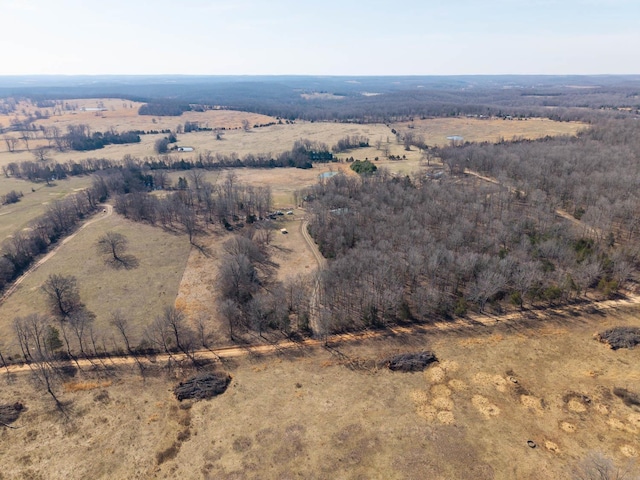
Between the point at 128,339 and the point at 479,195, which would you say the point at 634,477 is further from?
the point at 479,195

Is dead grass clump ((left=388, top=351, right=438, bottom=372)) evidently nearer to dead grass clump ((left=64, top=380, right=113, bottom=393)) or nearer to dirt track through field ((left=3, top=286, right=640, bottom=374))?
dirt track through field ((left=3, top=286, right=640, bottom=374))

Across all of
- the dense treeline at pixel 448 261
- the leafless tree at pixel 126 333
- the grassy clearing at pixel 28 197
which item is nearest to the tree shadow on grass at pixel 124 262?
the leafless tree at pixel 126 333

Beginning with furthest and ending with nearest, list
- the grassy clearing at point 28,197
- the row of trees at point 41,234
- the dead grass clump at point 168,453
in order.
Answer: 1. the grassy clearing at point 28,197
2. the row of trees at point 41,234
3. the dead grass clump at point 168,453

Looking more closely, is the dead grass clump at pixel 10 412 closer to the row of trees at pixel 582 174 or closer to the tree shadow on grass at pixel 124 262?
the tree shadow on grass at pixel 124 262

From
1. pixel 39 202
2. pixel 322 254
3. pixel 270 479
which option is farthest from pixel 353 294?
pixel 39 202

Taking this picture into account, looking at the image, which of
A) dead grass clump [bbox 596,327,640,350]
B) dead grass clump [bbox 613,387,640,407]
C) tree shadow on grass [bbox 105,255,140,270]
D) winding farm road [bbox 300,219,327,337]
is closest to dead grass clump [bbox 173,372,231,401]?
winding farm road [bbox 300,219,327,337]

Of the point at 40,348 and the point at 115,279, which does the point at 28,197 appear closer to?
the point at 115,279
